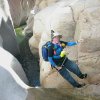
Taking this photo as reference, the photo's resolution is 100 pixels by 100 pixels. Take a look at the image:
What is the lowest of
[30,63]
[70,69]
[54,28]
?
[30,63]

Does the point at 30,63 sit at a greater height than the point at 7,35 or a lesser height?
lesser

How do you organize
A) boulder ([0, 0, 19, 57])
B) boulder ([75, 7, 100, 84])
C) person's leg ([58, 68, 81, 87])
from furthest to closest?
boulder ([0, 0, 19, 57]) < boulder ([75, 7, 100, 84]) < person's leg ([58, 68, 81, 87])

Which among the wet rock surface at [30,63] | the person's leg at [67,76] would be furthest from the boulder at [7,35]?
the person's leg at [67,76]

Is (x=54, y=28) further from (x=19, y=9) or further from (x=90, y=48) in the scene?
(x=19, y=9)

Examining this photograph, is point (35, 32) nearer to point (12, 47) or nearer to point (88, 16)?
point (12, 47)

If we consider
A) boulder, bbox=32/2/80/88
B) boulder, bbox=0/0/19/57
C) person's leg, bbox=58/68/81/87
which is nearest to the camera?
person's leg, bbox=58/68/81/87

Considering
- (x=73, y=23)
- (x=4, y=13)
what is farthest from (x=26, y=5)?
(x=73, y=23)

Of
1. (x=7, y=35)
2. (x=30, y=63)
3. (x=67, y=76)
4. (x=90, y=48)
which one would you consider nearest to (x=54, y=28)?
(x=90, y=48)

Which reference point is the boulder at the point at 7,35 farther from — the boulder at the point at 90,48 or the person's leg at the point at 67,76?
the person's leg at the point at 67,76

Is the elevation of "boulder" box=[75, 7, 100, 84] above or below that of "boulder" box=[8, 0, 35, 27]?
above

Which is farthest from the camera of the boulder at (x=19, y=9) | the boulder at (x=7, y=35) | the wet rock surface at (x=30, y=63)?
the boulder at (x=19, y=9)

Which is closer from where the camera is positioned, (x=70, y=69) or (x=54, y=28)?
(x=70, y=69)

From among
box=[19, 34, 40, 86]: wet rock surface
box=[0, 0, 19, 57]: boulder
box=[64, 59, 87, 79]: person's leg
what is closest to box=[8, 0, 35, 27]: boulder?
box=[19, 34, 40, 86]: wet rock surface

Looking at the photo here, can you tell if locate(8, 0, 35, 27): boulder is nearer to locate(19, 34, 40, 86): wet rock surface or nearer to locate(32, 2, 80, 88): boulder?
locate(19, 34, 40, 86): wet rock surface
